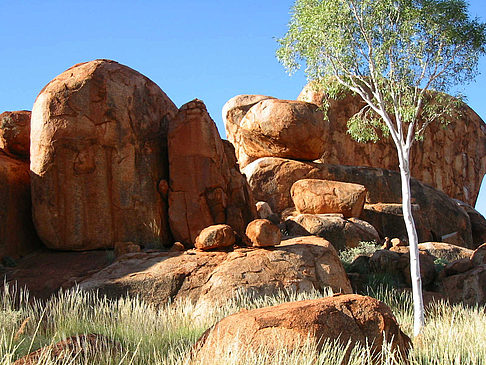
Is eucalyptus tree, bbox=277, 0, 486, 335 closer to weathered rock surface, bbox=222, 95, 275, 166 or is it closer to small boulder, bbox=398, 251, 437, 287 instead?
small boulder, bbox=398, 251, 437, 287

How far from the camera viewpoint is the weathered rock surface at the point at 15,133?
51.8ft

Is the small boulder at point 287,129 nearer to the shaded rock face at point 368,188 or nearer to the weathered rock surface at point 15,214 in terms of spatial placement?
the shaded rock face at point 368,188

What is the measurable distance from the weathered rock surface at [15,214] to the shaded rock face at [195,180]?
3715mm

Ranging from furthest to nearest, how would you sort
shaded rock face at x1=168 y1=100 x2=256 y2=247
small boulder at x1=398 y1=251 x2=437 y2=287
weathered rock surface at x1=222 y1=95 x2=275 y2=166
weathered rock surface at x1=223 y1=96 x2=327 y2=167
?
weathered rock surface at x1=222 y1=95 x2=275 y2=166, weathered rock surface at x1=223 y1=96 x2=327 y2=167, small boulder at x1=398 y1=251 x2=437 y2=287, shaded rock face at x1=168 y1=100 x2=256 y2=247

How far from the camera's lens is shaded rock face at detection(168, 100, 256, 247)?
14516 mm

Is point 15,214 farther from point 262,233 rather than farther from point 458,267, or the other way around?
point 458,267

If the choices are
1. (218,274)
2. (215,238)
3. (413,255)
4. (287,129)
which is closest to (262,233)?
(215,238)

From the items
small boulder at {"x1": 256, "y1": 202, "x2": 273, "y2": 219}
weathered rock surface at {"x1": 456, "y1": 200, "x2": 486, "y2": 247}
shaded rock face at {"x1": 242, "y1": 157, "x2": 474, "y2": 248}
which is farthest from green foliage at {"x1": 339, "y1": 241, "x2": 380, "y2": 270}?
weathered rock surface at {"x1": 456, "y1": 200, "x2": 486, "y2": 247}

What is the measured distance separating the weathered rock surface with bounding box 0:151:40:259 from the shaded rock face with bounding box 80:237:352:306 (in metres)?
3.26

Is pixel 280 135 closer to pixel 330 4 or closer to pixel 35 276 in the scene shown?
pixel 330 4

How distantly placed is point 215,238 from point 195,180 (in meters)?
2.50

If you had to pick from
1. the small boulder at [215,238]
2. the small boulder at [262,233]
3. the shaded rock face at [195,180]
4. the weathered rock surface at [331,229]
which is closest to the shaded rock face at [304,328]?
the small boulder at [262,233]

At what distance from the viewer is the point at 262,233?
41.0 feet

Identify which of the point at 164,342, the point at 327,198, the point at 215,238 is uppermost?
the point at 327,198
